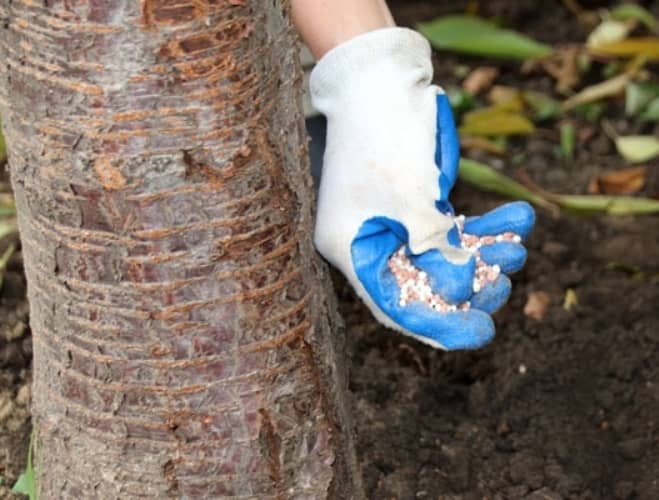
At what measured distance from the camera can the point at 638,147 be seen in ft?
8.66

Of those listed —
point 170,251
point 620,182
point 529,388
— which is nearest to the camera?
point 170,251

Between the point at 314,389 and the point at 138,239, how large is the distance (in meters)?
0.27

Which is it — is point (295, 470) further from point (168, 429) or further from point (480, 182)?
point (480, 182)

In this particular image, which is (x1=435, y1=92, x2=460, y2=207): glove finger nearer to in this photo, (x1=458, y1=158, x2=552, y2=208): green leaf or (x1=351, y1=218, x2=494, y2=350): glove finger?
(x1=351, y1=218, x2=494, y2=350): glove finger

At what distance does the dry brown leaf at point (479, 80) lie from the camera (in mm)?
2928

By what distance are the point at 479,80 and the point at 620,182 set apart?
1.74 feet

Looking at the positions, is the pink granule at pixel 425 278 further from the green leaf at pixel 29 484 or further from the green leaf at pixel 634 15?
the green leaf at pixel 634 15

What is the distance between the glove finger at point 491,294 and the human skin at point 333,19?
0.34m

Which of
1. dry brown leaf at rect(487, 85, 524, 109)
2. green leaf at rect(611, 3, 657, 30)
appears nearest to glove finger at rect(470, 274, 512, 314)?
dry brown leaf at rect(487, 85, 524, 109)

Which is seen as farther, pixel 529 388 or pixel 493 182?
pixel 493 182

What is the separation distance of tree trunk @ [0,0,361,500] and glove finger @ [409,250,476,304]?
0.48ft

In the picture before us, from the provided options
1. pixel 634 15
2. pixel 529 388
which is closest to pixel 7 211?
pixel 529 388

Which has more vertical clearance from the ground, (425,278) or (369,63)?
(369,63)

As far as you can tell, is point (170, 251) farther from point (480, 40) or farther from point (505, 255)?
point (480, 40)
